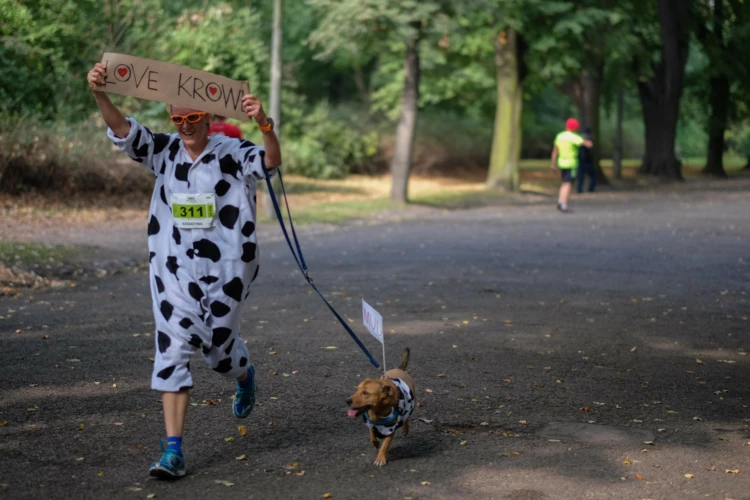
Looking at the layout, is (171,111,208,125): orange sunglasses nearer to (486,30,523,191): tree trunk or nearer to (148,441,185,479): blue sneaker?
(148,441,185,479): blue sneaker

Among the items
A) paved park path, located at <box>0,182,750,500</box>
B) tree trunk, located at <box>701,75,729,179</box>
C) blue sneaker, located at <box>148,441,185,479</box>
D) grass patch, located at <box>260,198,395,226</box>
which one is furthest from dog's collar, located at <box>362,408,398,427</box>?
tree trunk, located at <box>701,75,729,179</box>

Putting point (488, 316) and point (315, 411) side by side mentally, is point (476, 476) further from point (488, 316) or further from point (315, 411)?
point (488, 316)

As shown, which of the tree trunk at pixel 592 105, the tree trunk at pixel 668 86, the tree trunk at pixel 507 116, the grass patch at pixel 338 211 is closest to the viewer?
the grass patch at pixel 338 211

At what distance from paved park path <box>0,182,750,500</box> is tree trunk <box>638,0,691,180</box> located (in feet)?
86.0

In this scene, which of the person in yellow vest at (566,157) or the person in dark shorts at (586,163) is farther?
the person in dark shorts at (586,163)

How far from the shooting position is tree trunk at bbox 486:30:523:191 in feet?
105

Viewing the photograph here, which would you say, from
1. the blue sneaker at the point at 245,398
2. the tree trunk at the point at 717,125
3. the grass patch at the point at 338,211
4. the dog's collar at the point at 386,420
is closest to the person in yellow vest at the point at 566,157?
the grass patch at the point at 338,211

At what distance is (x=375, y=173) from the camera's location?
40.5 m

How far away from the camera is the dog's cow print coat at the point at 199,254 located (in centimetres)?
517

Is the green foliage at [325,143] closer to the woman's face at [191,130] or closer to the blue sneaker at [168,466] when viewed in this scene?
the woman's face at [191,130]

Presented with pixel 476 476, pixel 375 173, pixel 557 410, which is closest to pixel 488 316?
pixel 557 410

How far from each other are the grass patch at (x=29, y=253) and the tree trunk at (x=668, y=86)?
28.9m

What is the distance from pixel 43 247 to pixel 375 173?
26.9 meters

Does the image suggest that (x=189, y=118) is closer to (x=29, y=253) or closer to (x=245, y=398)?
(x=245, y=398)
